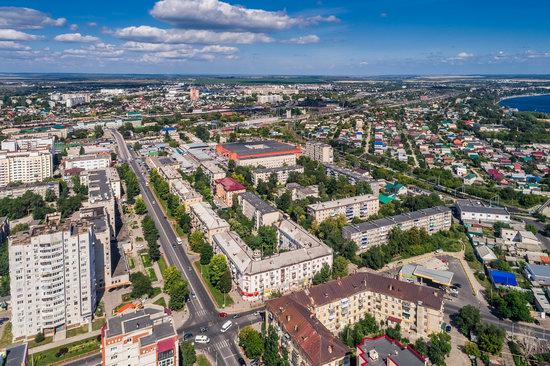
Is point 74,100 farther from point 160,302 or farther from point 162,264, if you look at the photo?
point 160,302

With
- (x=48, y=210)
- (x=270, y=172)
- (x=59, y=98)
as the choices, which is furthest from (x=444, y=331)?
(x=59, y=98)

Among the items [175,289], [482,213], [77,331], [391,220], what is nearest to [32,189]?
[77,331]

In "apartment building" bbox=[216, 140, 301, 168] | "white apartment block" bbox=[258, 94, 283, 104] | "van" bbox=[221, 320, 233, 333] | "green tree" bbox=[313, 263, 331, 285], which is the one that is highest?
"white apartment block" bbox=[258, 94, 283, 104]

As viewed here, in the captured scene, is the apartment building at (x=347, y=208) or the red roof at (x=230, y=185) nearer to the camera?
the apartment building at (x=347, y=208)

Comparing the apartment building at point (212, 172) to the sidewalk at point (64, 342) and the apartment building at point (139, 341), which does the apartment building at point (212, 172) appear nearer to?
the sidewalk at point (64, 342)

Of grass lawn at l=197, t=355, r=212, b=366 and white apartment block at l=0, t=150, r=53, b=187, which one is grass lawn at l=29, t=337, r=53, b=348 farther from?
white apartment block at l=0, t=150, r=53, b=187

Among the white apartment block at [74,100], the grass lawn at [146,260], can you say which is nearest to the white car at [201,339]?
the grass lawn at [146,260]

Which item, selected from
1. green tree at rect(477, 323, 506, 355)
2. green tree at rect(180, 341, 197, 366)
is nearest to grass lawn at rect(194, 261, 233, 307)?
green tree at rect(180, 341, 197, 366)
